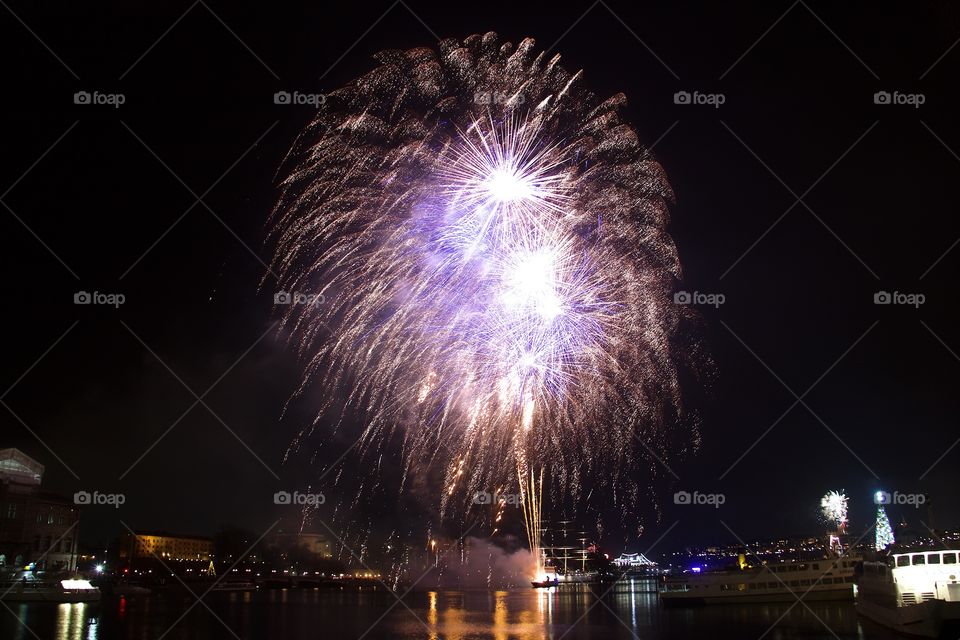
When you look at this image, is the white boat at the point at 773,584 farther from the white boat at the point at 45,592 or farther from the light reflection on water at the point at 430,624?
the white boat at the point at 45,592

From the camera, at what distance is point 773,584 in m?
70.9

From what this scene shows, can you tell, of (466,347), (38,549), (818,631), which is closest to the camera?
(466,347)

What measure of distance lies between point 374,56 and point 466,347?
44.6 feet

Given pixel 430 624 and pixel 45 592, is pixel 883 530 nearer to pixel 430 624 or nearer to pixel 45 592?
pixel 430 624

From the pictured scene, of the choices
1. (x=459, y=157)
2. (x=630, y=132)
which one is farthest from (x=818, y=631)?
(x=459, y=157)

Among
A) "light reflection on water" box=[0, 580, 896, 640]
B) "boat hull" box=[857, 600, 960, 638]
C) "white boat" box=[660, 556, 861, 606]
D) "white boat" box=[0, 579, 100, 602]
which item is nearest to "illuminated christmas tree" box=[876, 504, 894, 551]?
"white boat" box=[660, 556, 861, 606]

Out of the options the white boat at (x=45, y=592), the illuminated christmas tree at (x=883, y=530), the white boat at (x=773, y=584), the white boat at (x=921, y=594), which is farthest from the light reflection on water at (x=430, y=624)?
the illuminated christmas tree at (x=883, y=530)

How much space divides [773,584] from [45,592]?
223 feet

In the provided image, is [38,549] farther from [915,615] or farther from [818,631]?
[915,615]

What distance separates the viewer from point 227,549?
563 feet

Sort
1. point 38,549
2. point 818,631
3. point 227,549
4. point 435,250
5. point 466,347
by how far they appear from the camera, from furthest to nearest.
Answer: point 227,549 → point 38,549 → point 818,631 → point 466,347 → point 435,250

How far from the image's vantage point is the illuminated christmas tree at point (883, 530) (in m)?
77.8

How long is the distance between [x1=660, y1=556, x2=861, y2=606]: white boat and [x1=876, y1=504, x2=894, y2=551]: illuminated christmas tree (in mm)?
Answer: 9792

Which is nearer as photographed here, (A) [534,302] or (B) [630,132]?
(B) [630,132]
